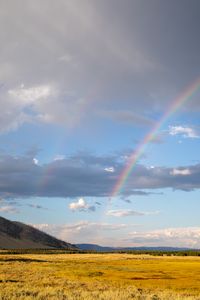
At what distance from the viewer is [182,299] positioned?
31344 mm

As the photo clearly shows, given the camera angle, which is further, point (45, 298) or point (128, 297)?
point (128, 297)

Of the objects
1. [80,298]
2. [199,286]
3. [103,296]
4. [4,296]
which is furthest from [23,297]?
[199,286]

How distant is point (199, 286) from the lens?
4769 cm

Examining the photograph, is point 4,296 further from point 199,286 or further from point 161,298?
point 199,286

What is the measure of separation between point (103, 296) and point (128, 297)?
70.5 inches

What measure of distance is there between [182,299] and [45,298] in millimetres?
9502

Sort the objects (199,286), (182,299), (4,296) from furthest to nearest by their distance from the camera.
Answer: (199,286), (182,299), (4,296)

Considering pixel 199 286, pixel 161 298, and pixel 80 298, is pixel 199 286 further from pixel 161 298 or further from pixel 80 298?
pixel 80 298

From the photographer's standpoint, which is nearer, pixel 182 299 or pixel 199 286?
pixel 182 299

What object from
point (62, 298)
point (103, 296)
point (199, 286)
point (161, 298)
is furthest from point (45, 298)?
point (199, 286)

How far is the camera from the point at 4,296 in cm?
2938

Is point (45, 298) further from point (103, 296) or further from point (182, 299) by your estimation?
point (182, 299)

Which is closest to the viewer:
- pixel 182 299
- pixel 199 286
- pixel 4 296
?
pixel 4 296

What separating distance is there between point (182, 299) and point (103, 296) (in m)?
5.51
